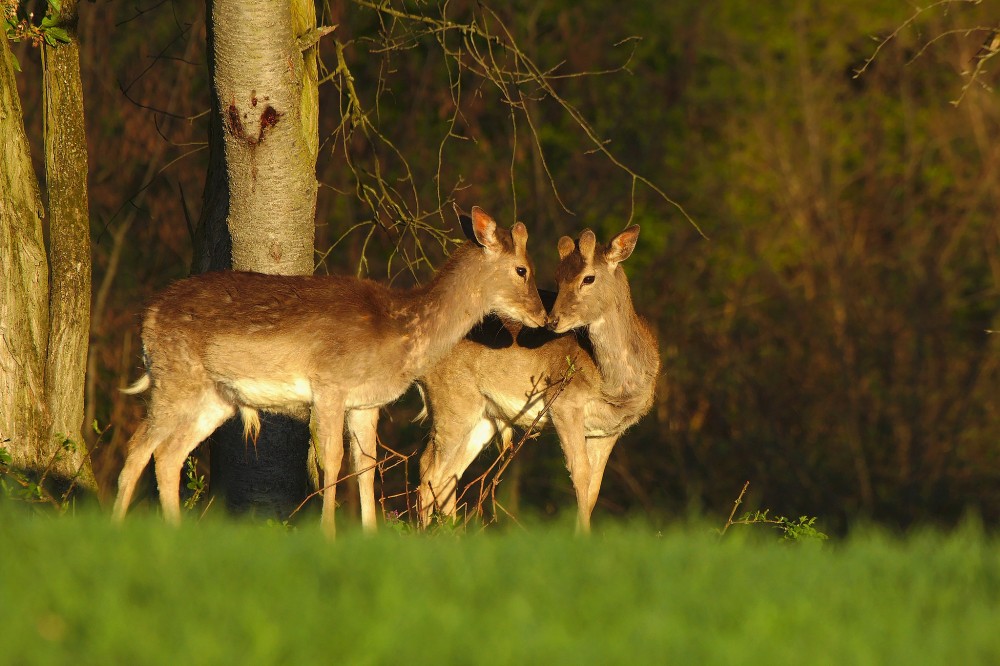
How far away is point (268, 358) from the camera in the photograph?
8492 mm

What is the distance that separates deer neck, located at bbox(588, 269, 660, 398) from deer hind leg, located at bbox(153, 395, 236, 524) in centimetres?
251

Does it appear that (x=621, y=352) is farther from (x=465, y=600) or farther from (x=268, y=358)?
(x=465, y=600)

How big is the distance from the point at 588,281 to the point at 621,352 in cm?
56

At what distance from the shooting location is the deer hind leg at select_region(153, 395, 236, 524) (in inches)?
342

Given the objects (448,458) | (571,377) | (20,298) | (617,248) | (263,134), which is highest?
(263,134)

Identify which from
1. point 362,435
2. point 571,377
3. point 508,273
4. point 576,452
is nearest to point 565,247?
point 508,273

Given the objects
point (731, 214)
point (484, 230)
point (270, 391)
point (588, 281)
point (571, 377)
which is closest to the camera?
point (270, 391)

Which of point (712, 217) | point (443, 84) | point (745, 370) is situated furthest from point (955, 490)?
point (443, 84)

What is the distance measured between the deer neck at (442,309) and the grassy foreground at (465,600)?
276cm

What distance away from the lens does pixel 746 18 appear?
893 inches

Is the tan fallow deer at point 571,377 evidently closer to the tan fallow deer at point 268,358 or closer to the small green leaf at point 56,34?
the tan fallow deer at point 268,358

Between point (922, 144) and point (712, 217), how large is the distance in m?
3.23

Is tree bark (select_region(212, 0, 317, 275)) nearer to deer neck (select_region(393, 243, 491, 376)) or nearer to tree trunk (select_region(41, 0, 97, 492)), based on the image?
deer neck (select_region(393, 243, 491, 376))

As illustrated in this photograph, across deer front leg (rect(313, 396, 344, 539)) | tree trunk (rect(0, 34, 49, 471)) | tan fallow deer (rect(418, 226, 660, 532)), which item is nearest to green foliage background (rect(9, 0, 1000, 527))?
tan fallow deer (rect(418, 226, 660, 532))
